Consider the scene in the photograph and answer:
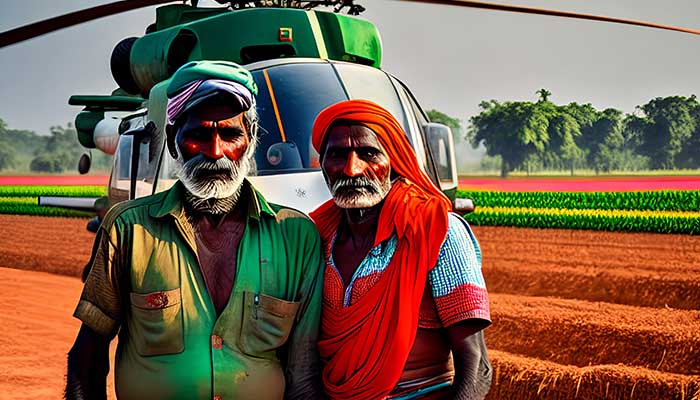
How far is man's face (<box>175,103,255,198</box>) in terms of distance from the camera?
2.58 metres

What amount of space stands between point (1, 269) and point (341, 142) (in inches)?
573

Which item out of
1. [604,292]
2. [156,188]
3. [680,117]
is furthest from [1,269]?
[680,117]

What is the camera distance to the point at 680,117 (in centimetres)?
4941

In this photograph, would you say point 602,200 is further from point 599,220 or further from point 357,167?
point 357,167

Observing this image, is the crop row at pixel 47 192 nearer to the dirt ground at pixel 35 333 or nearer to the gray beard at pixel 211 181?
the dirt ground at pixel 35 333

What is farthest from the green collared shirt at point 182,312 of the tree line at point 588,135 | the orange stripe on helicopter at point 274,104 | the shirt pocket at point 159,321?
the tree line at point 588,135

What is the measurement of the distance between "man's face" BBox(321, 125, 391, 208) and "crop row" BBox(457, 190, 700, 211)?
22.5m

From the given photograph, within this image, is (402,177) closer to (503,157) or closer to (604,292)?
(604,292)

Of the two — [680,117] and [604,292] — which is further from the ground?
[680,117]

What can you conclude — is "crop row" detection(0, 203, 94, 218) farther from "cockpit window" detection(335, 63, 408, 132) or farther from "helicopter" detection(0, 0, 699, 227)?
"cockpit window" detection(335, 63, 408, 132)

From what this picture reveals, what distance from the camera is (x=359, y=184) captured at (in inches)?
107

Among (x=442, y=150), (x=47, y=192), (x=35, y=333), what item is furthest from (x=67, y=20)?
(x=47, y=192)

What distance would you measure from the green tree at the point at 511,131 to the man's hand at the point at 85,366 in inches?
2111

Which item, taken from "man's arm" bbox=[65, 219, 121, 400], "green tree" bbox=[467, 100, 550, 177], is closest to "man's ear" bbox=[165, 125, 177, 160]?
"man's arm" bbox=[65, 219, 121, 400]
